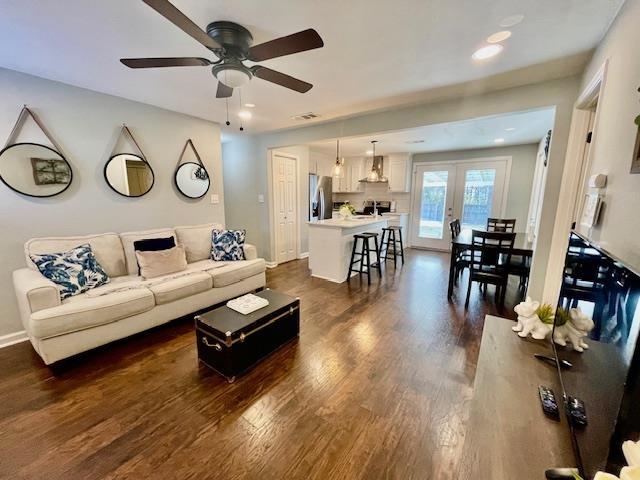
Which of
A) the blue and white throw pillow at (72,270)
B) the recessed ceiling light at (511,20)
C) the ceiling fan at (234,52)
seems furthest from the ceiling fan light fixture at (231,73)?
the blue and white throw pillow at (72,270)

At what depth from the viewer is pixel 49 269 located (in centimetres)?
231

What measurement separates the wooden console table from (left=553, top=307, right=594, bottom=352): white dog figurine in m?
0.18

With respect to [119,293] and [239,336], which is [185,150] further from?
[239,336]

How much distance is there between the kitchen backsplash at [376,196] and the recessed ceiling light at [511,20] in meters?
5.15

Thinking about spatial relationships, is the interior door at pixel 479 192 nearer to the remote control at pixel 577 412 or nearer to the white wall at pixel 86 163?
the white wall at pixel 86 163

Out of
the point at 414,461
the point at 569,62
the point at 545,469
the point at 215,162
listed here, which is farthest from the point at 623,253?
the point at 215,162

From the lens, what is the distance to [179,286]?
104 inches

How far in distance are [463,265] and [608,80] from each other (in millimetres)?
2508

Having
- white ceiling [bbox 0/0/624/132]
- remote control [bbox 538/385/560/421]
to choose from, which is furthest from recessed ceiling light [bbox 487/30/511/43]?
remote control [bbox 538/385/560/421]

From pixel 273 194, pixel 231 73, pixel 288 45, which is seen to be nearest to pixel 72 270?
pixel 231 73

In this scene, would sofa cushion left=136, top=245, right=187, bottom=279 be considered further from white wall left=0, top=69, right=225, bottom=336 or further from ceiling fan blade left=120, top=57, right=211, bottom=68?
ceiling fan blade left=120, top=57, right=211, bottom=68

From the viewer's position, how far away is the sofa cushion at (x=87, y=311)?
193 cm

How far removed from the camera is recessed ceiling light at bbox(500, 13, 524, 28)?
63.6 inches

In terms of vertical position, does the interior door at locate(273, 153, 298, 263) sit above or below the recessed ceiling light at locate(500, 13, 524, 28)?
below
